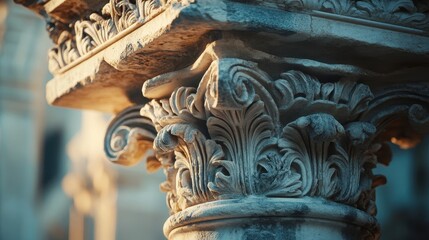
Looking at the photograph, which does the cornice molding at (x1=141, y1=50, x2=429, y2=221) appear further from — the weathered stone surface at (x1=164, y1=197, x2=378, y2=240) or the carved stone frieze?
the carved stone frieze

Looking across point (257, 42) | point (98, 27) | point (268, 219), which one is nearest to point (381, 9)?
point (257, 42)

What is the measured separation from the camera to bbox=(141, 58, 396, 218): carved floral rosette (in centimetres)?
284

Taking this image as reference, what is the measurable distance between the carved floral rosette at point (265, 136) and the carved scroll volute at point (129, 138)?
250 millimetres

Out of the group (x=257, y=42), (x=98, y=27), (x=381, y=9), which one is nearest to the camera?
(x=257, y=42)

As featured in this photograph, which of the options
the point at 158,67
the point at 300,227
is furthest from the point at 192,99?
the point at 300,227

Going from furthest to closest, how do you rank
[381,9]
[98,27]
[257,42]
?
[98,27] → [381,9] → [257,42]

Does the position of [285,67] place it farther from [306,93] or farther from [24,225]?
[24,225]

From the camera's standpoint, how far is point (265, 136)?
2885mm

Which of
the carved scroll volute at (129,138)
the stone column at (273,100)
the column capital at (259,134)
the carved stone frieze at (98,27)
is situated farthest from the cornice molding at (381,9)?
the carved scroll volute at (129,138)

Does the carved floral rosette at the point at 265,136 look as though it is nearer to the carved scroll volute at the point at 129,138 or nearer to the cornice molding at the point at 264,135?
the cornice molding at the point at 264,135

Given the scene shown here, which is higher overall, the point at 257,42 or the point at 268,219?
the point at 257,42

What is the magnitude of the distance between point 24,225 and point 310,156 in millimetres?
8805

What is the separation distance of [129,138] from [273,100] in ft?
1.73

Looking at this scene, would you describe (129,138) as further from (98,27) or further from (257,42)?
(257,42)
